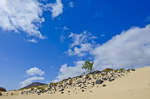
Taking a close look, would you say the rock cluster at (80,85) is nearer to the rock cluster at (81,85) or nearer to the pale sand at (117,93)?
the rock cluster at (81,85)

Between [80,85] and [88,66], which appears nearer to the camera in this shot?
[80,85]

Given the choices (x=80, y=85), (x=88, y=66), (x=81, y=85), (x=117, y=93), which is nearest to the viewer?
(x=117, y=93)

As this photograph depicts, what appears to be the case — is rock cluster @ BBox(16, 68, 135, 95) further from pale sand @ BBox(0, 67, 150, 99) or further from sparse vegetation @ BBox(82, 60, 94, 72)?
sparse vegetation @ BBox(82, 60, 94, 72)

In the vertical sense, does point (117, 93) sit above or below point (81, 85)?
below

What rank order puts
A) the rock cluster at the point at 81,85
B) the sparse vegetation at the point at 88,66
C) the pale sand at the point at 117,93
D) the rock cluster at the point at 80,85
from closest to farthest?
the pale sand at the point at 117,93
the rock cluster at the point at 80,85
the rock cluster at the point at 81,85
the sparse vegetation at the point at 88,66

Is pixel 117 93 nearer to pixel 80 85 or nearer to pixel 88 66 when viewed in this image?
pixel 80 85

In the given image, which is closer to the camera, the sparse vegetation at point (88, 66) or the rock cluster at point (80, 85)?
the rock cluster at point (80, 85)


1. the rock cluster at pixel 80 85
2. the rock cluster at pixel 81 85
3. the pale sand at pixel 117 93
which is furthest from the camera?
the rock cluster at pixel 81 85

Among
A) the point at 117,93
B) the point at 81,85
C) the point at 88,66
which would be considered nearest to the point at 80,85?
A: the point at 81,85

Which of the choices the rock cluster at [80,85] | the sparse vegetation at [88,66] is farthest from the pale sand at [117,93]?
the sparse vegetation at [88,66]

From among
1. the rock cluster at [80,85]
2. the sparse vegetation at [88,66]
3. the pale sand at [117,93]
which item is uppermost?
the sparse vegetation at [88,66]

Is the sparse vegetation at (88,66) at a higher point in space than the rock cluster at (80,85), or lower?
higher

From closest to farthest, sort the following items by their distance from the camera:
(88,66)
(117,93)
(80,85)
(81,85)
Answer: (117,93), (81,85), (80,85), (88,66)

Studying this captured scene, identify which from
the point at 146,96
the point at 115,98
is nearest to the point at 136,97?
the point at 146,96
